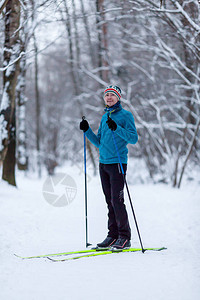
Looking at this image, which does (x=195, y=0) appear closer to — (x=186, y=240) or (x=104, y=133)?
(x=104, y=133)

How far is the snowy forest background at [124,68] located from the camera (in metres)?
6.45

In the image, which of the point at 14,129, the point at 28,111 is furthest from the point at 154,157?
the point at 28,111

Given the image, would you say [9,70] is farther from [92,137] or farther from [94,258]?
[94,258]

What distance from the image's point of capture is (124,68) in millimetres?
12625

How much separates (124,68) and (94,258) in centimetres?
1005

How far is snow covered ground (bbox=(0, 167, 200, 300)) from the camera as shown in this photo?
9.04 ft

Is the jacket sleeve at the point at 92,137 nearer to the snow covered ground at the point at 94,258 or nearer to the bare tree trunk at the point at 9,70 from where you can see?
the snow covered ground at the point at 94,258

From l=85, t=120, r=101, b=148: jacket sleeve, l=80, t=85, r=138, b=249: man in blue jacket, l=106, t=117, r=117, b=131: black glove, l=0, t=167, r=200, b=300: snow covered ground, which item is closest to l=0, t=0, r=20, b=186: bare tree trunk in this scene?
l=0, t=167, r=200, b=300: snow covered ground

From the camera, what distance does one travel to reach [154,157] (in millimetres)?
12312

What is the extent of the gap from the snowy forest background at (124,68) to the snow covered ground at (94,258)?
1822 millimetres

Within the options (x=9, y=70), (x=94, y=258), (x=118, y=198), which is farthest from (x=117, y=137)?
(x=9, y=70)

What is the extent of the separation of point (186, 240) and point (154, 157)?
768 centimetres

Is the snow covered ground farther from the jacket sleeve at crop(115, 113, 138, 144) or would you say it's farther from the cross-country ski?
the jacket sleeve at crop(115, 113, 138, 144)

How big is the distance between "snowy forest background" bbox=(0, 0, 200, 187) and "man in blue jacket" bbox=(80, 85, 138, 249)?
2.10m
